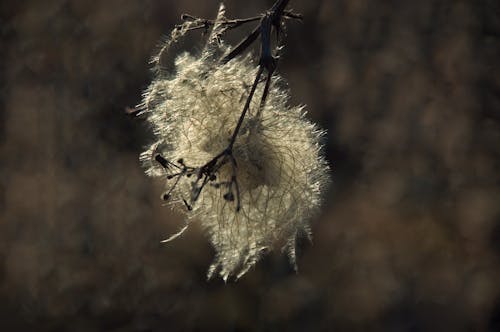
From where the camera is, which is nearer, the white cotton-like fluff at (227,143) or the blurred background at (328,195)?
the white cotton-like fluff at (227,143)

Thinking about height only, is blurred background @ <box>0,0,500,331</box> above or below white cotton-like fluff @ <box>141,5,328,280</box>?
above

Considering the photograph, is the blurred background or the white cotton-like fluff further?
the blurred background

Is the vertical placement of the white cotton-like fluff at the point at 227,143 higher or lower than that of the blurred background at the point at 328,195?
lower
